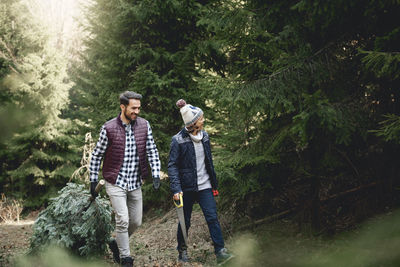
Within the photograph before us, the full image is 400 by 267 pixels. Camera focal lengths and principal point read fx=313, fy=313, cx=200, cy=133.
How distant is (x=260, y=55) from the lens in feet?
16.4

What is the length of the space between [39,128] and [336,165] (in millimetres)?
13627

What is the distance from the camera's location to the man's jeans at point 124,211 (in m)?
4.02

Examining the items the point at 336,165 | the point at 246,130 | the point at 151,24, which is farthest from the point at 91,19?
the point at 336,165

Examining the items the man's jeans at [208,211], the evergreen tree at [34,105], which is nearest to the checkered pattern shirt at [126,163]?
the man's jeans at [208,211]

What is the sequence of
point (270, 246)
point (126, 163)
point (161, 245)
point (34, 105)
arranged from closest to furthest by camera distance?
point (126, 163) → point (270, 246) → point (161, 245) → point (34, 105)

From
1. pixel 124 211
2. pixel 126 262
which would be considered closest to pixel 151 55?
pixel 124 211

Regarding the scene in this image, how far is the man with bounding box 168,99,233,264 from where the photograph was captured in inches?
164

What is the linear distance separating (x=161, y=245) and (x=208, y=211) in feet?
9.31

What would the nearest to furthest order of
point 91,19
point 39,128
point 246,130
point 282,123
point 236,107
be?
point 236,107 → point 282,123 → point 246,130 → point 91,19 → point 39,128

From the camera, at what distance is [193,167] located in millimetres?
4258

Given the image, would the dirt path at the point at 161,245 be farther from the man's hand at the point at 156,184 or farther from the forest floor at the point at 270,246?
the man's hand at the point at 156,184

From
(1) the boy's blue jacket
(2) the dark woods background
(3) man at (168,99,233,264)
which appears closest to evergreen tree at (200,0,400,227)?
(2) the dark woods background

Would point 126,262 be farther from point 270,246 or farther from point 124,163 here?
point 270,246

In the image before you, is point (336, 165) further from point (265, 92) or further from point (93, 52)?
point (93, 52)
